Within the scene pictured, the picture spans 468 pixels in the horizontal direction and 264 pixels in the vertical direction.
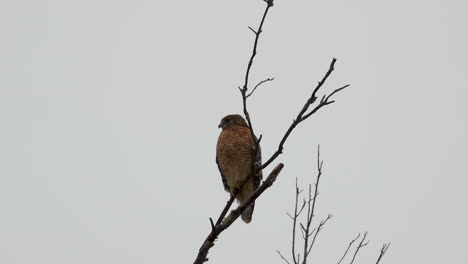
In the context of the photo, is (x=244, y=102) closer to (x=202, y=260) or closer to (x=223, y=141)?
(x=202, y=260)

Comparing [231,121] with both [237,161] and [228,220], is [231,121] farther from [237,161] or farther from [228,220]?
[228,220]

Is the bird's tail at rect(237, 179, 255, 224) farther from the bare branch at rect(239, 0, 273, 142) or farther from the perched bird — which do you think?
the bare branch at rect(239, 0, 273, 142)

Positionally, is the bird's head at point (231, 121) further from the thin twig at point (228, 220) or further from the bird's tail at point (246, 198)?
the thin twig at point (228, 220)

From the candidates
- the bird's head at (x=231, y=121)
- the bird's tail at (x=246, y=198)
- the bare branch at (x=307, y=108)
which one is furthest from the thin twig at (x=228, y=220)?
the bird's head at (x=231, y=121)

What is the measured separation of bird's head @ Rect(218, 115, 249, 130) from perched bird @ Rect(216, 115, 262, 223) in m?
0.16

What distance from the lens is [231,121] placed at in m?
8.13

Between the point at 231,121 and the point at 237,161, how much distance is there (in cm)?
97

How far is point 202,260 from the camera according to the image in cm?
308

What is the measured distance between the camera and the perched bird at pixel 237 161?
729 cm

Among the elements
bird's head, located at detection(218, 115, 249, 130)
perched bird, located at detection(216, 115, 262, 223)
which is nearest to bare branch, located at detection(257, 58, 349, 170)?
perched bird, located at detection(216, 115, 262, 223)

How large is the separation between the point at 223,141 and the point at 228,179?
0.53 metres

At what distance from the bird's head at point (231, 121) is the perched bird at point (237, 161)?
0.16 meters

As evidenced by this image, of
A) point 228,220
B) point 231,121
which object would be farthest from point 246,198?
point 228,220

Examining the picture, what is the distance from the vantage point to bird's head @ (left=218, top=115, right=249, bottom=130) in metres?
8.03
